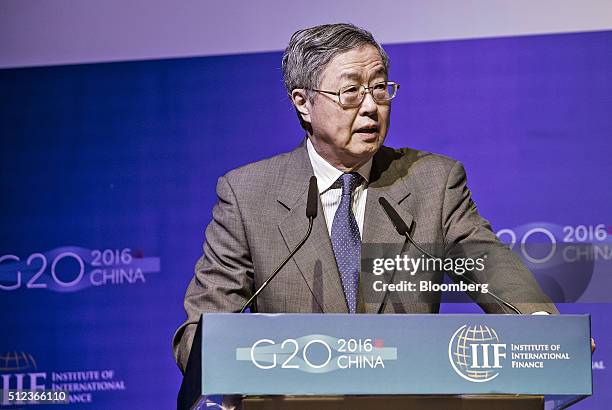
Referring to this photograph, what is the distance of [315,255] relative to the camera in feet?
8.80

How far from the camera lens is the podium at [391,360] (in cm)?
186

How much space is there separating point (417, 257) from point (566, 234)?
48.5 inches

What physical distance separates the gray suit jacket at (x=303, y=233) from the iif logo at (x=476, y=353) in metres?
0.63

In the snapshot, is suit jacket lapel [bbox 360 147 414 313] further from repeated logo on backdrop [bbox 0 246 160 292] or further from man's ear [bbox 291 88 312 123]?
repeated logo on backdrop [bbox 0 246 160 292]

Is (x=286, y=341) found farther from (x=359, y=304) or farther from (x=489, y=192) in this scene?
(x=489, y=192)

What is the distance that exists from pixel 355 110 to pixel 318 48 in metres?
0.22

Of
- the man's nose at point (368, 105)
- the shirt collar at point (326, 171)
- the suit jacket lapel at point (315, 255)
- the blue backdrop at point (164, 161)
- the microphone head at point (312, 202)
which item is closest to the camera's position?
the microphone head at point (312, 202)

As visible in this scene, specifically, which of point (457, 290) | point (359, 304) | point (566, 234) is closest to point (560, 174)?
point (566, 234)

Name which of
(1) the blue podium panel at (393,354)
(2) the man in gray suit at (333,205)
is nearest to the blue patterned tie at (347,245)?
(2) the man in gray suit at (333,205)

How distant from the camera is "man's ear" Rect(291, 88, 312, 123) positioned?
9.59 ft

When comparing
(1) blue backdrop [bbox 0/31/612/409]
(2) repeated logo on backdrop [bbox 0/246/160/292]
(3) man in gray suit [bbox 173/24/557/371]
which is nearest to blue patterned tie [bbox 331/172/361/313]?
(3) man in gray suit [bbox 173/24/557/371]

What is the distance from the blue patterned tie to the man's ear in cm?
28

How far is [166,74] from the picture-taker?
409 cm

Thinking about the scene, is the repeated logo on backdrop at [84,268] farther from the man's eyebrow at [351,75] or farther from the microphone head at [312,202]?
the microphone head at [312,202]
